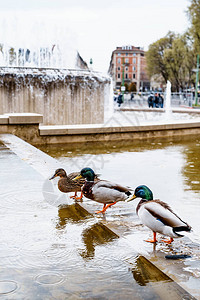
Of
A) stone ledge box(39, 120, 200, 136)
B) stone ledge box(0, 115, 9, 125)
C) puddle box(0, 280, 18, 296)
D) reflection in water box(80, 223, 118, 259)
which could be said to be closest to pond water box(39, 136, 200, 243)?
stone ledge box(39, 120, 200, 136)

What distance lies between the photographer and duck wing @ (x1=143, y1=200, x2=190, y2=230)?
293 centimetres

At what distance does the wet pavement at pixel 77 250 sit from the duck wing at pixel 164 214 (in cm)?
27

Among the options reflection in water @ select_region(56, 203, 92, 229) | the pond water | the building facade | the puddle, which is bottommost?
the pond water

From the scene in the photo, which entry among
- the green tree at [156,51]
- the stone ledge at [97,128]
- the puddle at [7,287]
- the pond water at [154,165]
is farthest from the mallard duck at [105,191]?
the green tree at [156,51]

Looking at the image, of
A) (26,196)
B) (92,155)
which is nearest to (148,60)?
(92,155)

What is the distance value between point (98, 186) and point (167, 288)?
144cm

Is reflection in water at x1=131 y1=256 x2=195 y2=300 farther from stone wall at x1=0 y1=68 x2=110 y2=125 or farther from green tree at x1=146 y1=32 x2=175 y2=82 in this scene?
green tree at x1=146 y1=32 x2=175 y2=82

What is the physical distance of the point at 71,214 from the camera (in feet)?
13.2

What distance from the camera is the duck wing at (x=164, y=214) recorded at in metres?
2.93

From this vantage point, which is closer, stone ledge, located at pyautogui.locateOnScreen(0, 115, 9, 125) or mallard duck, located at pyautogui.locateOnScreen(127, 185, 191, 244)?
mallard duck, located at pyautogui.locateOnScreen(127, 185, 191, 244)

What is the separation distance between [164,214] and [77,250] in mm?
746

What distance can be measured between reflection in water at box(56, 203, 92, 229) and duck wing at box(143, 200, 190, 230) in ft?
3.16

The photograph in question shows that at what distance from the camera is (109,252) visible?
121 inches

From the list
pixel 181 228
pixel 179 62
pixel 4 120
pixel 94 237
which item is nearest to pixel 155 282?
pixel 181 228
